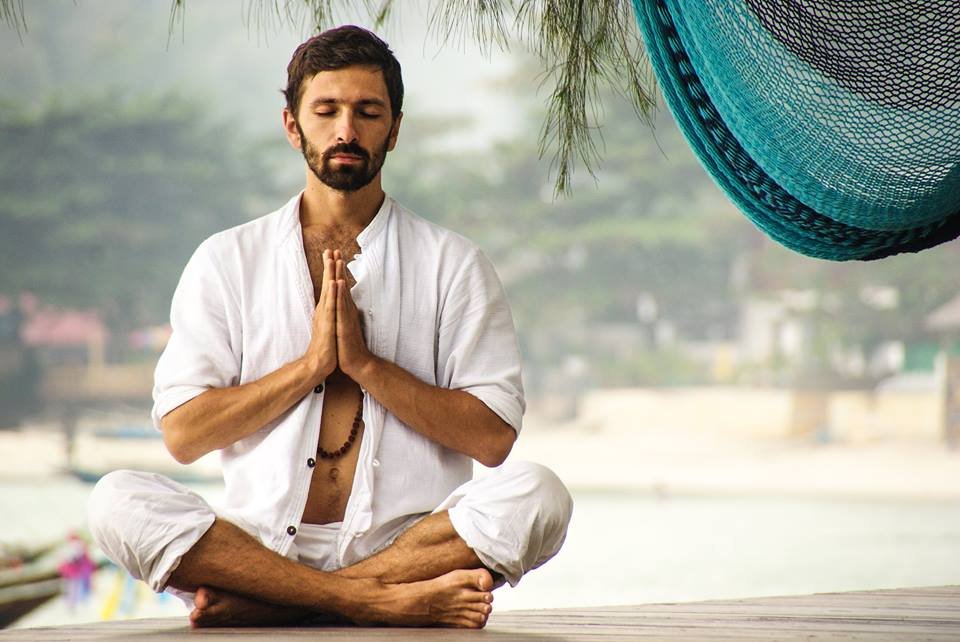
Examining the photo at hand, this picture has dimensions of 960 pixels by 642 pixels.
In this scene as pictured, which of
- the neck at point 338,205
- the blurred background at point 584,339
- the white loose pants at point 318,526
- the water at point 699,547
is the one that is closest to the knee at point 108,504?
the white loose pants at point 318,526

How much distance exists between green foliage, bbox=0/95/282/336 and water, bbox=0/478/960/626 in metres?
1.87

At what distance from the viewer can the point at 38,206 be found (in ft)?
39.6

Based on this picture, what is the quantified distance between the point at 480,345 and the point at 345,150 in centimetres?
41

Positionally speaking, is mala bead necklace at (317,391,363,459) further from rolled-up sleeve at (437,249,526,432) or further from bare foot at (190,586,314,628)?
bare foot at (190,586,314,628)

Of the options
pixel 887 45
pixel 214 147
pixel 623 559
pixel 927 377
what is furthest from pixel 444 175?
pixel 887 45

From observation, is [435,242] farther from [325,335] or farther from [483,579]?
[483,579]

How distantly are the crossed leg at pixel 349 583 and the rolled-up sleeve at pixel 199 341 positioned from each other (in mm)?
236

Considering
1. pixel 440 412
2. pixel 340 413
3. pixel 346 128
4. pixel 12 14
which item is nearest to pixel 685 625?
pixel 440 412

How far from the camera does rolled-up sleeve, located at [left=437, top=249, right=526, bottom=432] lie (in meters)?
2.16

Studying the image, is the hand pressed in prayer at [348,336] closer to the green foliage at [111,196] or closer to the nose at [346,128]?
the nose at [346,128]

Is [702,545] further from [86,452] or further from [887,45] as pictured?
[887,45]

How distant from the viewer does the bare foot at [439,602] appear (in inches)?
81.1

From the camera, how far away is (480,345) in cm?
220

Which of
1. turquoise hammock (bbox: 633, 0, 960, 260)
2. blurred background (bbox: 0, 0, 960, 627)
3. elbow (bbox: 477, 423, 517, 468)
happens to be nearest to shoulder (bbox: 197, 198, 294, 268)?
elbow (bbox: 477, 423, 517, 468)
